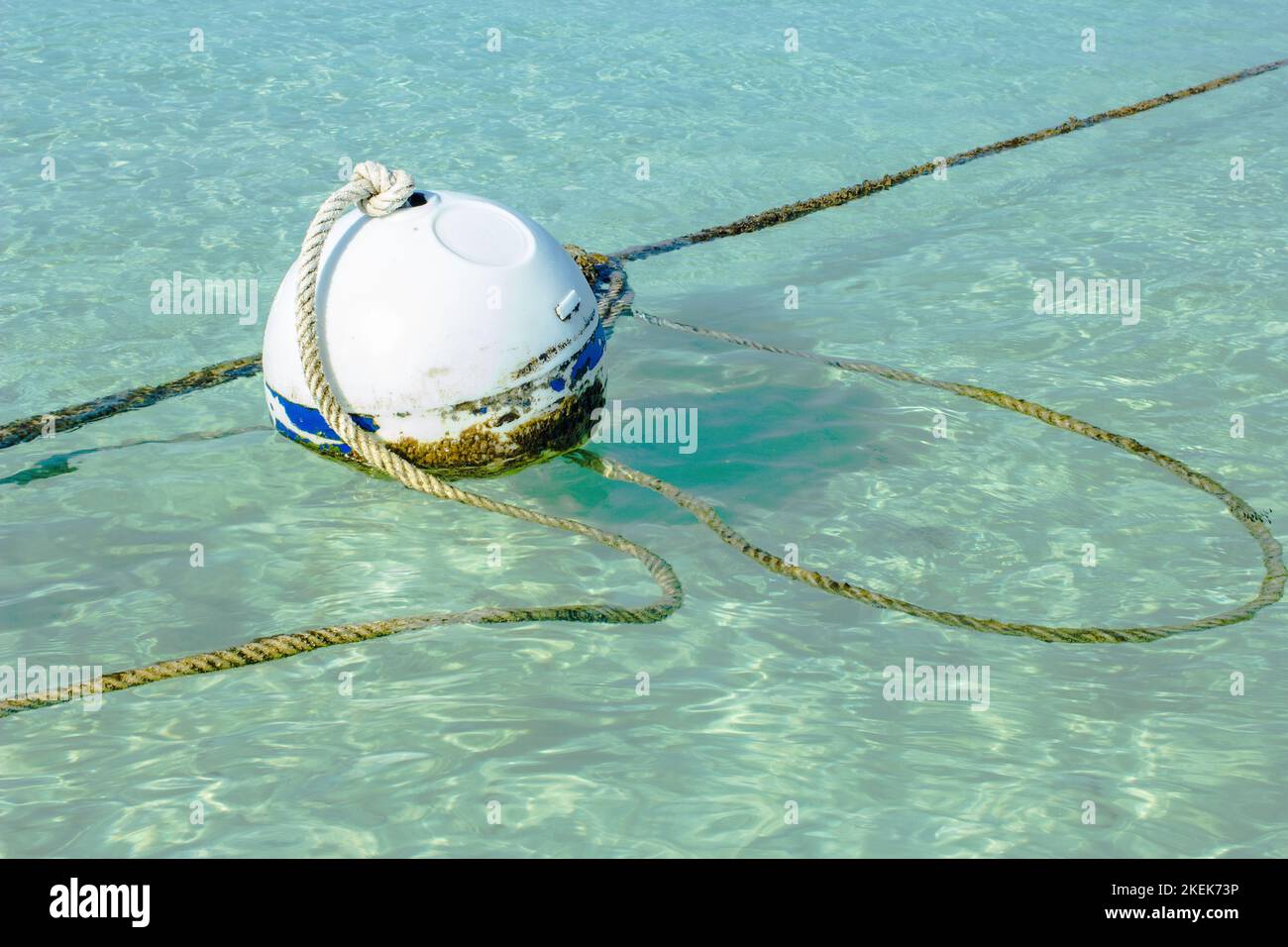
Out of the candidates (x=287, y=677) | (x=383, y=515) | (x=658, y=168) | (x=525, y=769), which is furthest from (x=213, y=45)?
(x=525, y=769)

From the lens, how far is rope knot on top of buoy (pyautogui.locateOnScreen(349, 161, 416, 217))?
13.6 ft

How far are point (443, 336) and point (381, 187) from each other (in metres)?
0.52

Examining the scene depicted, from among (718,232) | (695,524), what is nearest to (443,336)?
(695,524)

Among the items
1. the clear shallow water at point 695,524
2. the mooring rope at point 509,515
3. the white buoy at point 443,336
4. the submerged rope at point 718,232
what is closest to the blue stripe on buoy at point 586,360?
the white buoy at point 443,336

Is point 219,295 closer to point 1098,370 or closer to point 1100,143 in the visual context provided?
point 1098,370

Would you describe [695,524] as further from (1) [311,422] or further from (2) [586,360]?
(1) [311,422]

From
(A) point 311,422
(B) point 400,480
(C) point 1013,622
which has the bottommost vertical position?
(C) point 1013,622

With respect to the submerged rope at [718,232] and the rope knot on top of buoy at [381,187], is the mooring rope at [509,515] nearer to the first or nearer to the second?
the rope knot on top of buoy at [381,187]

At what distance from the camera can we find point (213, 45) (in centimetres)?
1081

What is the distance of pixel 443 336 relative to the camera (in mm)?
4043

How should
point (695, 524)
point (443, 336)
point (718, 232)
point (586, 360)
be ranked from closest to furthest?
1. point (443, 336)
2. point (586, 360)
3. point (695, 524)
4. point (718, 232)

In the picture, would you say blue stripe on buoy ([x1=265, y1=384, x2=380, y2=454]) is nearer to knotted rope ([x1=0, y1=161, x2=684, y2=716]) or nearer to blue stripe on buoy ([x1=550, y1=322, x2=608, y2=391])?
knotted rope ([x1=0, y1=161, x2=684, y2=716])

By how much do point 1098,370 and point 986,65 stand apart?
20.1ft

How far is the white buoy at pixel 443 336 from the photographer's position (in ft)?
13.3
